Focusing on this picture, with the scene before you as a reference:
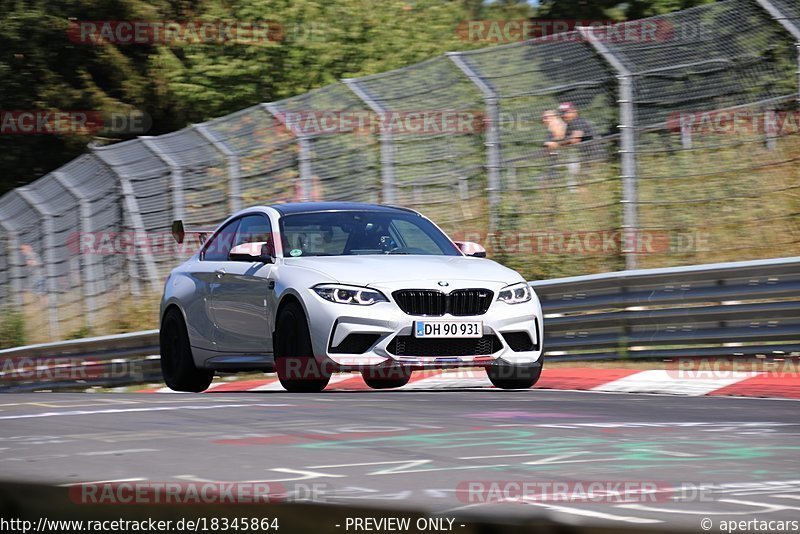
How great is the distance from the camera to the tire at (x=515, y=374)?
10367mm

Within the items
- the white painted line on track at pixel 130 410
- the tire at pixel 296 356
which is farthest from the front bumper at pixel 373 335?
the white painted line on track at pixel 130 410

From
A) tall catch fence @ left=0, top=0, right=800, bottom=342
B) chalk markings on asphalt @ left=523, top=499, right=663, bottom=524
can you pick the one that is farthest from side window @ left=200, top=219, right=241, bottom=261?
chalk markings on asphalt @ left=523, top=499, right=663, bottom=524

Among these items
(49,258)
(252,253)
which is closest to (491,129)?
(252,253)

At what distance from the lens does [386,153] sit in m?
15.9

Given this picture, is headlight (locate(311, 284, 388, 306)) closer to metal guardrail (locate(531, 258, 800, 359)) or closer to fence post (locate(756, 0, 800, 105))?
metal guardrail (locate(531, 258, 800, 359))

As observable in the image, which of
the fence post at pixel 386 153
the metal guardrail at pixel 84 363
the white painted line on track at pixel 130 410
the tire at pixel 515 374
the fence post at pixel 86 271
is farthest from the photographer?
the fence post at pixel 86 271

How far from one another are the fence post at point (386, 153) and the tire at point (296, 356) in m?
5.84

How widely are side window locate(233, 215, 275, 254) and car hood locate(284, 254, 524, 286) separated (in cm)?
75

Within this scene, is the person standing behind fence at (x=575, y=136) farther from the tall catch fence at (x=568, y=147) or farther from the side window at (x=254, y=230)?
the side window at (x=254, y=230)

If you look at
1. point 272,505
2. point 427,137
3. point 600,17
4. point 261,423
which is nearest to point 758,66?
point 427,137

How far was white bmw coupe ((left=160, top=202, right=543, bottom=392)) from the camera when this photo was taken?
382 inches

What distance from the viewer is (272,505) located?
308cm

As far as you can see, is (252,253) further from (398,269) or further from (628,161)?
(628,161)

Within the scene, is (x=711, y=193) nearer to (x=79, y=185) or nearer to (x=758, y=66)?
(x=758, y=66)
